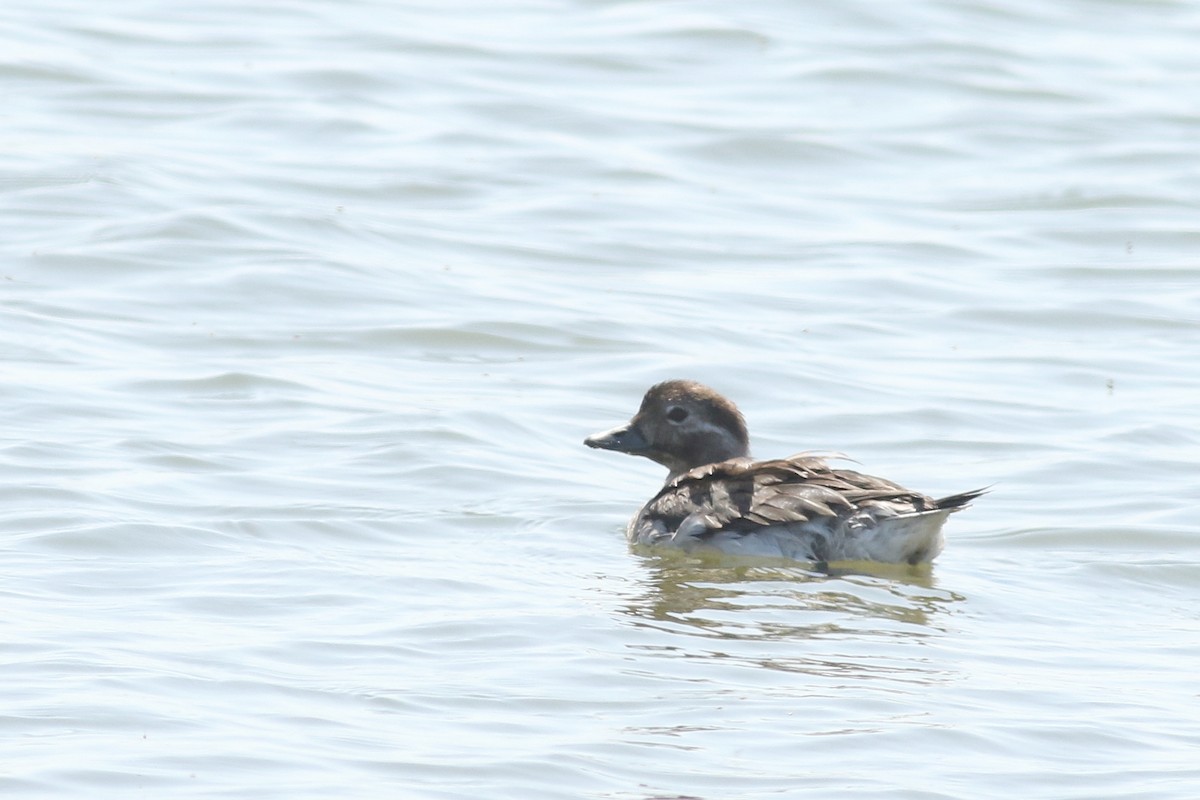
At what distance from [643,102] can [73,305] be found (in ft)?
25.8

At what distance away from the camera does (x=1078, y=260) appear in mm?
15641

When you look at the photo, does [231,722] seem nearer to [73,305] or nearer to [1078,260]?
[73,305]

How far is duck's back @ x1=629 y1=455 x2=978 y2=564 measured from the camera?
873 centimetres

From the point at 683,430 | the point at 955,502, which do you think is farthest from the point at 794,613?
the point at 683,430

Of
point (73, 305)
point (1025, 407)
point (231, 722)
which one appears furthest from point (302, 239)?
point (231, 722)

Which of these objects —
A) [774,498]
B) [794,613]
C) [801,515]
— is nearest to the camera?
[794,613]

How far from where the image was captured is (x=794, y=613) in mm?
7973

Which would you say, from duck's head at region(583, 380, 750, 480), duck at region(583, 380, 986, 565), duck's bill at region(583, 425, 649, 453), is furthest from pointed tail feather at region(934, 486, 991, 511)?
duck's bill at region(583, 425, 649, 453)

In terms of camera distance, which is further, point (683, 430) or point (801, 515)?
point (683, 430)

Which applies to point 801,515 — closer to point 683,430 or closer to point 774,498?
point 774,498

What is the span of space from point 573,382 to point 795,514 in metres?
3.74

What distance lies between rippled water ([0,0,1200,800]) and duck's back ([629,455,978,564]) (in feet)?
0.44

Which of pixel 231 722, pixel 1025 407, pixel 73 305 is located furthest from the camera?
pixel 73 305

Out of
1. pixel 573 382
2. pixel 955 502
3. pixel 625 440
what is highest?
pixel 955 502
